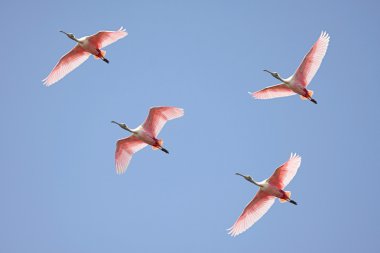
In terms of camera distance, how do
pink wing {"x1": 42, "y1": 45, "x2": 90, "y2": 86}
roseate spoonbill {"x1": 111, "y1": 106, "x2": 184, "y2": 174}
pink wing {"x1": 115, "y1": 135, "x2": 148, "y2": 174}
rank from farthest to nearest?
1. pink wing {"x1": 42, "y1": 45, "x2": 90, "y2": 86}
2. pink wing {"x1": 115, "y1": 135, "x2": 148, "y2": 174}
3. roseate spoonbill {"x1": 111, "y1": 106, "x2": 184, "y2": 174}

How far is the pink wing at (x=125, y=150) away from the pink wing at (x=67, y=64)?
4681mm

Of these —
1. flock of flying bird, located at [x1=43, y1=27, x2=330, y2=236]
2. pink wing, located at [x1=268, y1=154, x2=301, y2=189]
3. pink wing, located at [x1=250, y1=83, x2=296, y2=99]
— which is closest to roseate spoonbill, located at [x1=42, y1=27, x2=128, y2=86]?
flock of flying bird, located at [x1=43, y1=27, x2=330, y2=236]

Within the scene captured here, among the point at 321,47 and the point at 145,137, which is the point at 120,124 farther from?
the point at 321,47

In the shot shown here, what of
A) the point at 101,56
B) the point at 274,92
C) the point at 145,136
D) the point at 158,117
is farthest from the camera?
the point at 274,92

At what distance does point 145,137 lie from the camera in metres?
38.3

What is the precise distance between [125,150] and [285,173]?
7602 millimetres

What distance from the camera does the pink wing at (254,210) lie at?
3712cm

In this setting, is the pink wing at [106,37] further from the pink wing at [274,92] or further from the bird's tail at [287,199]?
the bird's tail at [287,199]

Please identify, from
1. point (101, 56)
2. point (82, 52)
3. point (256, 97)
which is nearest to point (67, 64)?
point (82, 52)

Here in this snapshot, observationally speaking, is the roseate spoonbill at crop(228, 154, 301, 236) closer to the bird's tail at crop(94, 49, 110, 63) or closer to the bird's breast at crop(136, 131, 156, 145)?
the bird's breast at crop(136, 131, 156, 145)

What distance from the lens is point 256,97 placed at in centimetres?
4066

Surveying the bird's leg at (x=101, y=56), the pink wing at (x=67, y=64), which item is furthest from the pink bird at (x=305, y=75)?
the pink wing at (x=67, y=64)

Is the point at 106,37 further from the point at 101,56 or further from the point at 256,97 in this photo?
the point at 256,97

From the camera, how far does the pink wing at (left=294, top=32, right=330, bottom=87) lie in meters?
37.3
